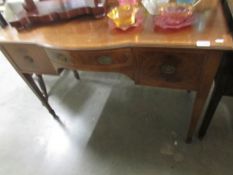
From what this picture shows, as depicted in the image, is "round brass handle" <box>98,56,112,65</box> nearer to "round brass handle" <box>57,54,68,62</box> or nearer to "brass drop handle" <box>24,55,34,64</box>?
"round brass handle" <box>57,54,68,62</box>

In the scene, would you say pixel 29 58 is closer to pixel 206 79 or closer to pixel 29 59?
pixel 29 59

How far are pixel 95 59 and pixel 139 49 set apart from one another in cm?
21

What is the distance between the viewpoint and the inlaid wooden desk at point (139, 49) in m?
0.72

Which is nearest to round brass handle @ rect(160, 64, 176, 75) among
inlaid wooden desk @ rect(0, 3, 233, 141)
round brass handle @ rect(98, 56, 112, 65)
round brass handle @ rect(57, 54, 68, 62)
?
inlaid wooden desk @ rect(0, 3, 233, 141)

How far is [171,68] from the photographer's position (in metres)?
0.81

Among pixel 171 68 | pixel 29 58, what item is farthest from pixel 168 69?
pixel 29 58

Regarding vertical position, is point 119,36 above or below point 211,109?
above

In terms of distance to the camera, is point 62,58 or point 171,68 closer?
point 171,68

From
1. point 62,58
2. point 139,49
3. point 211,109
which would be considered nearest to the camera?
point 139,49

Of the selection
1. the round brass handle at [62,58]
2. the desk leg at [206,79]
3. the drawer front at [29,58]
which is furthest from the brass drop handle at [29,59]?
the desk leg at [206,79]

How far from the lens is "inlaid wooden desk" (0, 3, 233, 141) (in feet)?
2.36

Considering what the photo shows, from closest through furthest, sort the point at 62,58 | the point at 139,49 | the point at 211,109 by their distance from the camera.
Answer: the point at 139,49 < the point at 62,58 < the point at 211,109

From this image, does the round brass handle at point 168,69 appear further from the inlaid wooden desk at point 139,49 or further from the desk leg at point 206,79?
the desk leg at point 206,79

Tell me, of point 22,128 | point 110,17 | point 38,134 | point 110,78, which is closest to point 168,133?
point 110,78
